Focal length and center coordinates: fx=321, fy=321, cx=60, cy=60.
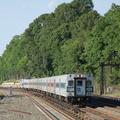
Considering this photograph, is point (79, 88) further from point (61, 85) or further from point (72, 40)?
point (72, 40)

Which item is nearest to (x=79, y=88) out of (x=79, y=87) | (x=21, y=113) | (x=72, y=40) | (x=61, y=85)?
(x=79, y=87)

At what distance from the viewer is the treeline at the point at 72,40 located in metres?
56.6

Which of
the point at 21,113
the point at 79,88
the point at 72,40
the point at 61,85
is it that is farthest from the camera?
the point at 72,40

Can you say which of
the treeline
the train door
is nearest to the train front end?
the train door

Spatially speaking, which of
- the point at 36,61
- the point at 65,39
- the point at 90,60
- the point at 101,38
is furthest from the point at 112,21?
the point at 36,61

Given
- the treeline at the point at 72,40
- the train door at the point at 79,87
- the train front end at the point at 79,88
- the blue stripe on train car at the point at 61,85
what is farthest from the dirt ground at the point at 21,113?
the treeline at the point at 72,40

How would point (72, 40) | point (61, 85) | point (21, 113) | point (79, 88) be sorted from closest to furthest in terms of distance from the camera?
point (21, 113)
point (79, 88)
point (61, 85)
point (72, 40)

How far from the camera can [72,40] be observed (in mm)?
74438

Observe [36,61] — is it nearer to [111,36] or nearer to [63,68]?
[63,68]

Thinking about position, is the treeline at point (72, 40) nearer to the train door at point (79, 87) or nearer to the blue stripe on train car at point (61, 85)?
the blue stripe on train car at point (61, 85)

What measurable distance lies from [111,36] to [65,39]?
2895 centimetres

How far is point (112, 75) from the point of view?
57.2 meters

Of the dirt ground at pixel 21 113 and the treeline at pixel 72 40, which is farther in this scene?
the treeline at pixel 72 40

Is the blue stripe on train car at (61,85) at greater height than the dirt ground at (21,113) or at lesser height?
greater
